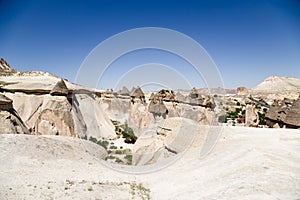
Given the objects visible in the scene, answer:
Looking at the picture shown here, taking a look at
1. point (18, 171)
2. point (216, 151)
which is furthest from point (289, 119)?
point (18, 171)

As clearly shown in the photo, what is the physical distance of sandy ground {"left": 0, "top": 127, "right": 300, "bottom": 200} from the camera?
4.51 metres

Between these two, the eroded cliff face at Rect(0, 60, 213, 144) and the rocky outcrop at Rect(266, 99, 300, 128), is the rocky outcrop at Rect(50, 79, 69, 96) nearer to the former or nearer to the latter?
the eroded cliff face at Rect(0, 60, 213, 144)

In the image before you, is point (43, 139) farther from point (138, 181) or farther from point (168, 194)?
point (168, 194)

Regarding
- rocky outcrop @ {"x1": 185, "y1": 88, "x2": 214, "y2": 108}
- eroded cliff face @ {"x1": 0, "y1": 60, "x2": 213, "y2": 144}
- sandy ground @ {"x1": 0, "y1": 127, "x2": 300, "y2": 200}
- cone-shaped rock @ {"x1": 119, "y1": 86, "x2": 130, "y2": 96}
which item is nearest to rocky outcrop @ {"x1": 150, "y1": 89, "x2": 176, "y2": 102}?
eroded cliff face @ {"x1": 0, "y1": 60, "x2": 213, "y2": 144}

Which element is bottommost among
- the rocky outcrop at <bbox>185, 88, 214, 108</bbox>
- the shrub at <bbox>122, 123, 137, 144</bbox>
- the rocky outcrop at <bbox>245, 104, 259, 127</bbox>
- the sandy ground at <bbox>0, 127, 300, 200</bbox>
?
the shrub at <bbox>122, 123, 137, 144</bbox>

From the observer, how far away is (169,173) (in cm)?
711

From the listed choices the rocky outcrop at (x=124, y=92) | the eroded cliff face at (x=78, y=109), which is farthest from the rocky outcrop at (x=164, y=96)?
the rocky outcrop at (x=124, y=92)

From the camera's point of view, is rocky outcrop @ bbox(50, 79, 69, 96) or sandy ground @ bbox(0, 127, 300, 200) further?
rocky outcrop @ bbox(50, 79, 69, 96)

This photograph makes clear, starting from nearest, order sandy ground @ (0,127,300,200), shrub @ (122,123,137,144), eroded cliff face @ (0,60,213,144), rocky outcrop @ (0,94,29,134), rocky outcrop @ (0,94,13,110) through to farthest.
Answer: sandy ground @ (0,127,300,200) → rocky outcrop @ (0,94,29,134) → rocky outcrop @ (0,94,13,110) → eroded cliff face @ (0,60,213,144) → shrub @ (122,123,137,144)

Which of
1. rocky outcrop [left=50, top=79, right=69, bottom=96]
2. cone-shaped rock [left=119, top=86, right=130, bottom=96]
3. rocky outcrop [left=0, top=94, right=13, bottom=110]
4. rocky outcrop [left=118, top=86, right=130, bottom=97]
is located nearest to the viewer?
rocky outcrop [left=0, top=94, right=13, bottom=110]

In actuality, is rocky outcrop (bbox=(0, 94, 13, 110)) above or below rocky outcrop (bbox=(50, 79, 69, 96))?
below

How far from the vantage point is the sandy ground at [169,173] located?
177 inches

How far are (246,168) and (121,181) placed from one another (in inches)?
136

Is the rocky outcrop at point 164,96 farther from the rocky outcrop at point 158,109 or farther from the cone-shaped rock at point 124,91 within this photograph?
the cone-shaped rock at point 124,91
